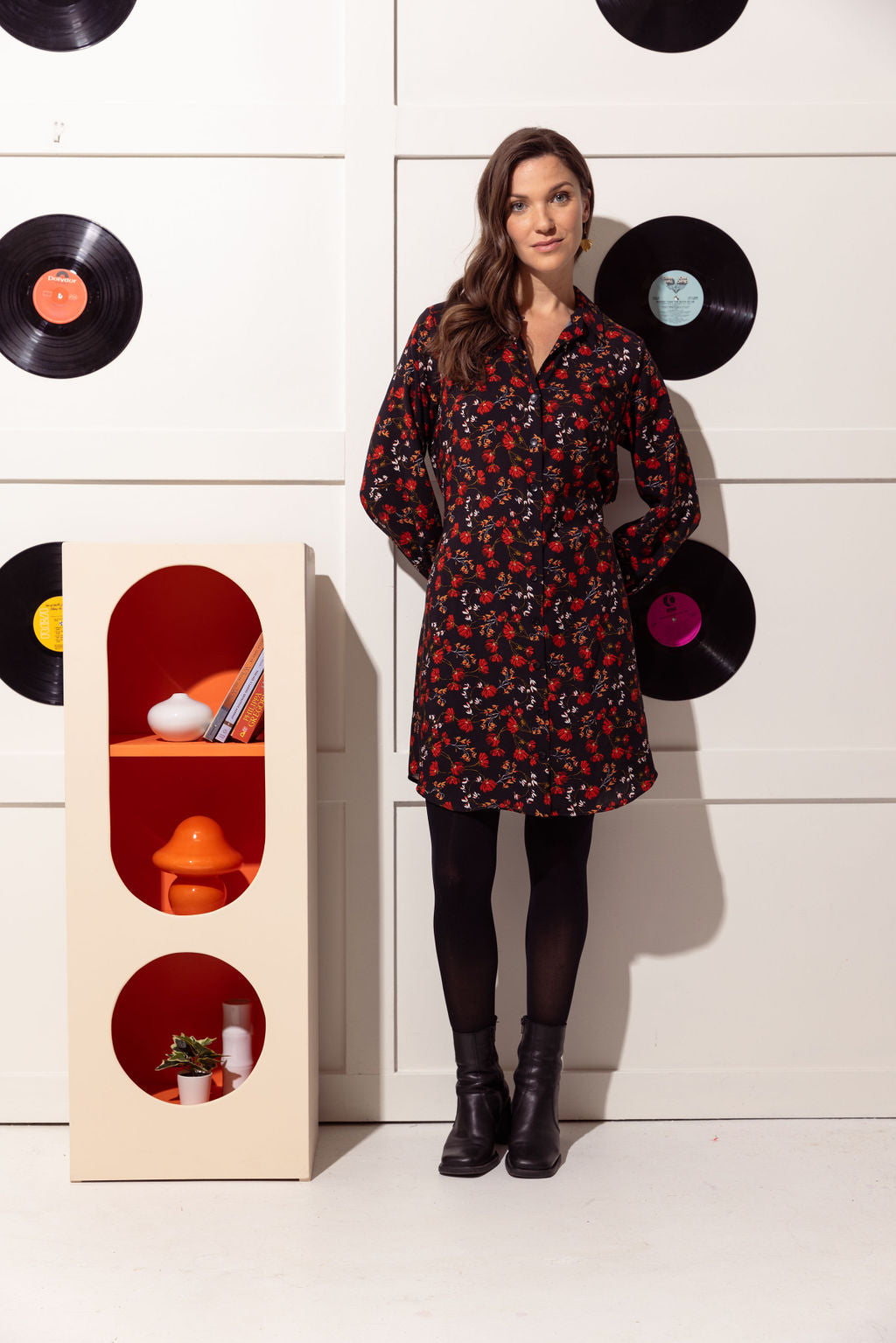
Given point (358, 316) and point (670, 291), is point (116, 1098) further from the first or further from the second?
point (670, 291)

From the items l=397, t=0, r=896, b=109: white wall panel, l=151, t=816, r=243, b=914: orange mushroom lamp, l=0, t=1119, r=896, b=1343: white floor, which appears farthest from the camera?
l=397, t=0, r=896, b=109: white wall panel

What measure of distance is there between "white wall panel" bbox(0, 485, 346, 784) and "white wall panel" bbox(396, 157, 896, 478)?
37 cm

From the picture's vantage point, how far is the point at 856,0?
194cm

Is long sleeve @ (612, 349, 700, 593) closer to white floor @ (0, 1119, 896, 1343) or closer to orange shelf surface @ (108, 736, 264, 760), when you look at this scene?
orange shelf surface @ (108, 736, 264, 760)

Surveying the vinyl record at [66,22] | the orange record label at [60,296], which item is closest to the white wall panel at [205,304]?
the orange record label at [60,296]

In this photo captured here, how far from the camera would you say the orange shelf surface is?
5.61 ft

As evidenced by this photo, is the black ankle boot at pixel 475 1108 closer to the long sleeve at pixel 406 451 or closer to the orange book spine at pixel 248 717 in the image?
the orange book spine at pixel 248 717

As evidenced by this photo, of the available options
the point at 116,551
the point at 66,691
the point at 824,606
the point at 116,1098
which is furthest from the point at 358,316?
the point at 116,1098

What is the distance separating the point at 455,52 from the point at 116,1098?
1909 mm

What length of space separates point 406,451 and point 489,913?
798 mm

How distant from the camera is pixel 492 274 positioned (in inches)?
68.1

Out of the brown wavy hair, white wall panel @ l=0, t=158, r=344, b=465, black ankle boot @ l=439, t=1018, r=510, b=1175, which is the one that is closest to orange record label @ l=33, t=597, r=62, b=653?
white wall panel @ l=0, t=158, r=344, b=465

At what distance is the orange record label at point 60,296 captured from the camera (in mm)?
1923

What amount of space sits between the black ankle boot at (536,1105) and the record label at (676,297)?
4.23 ft
